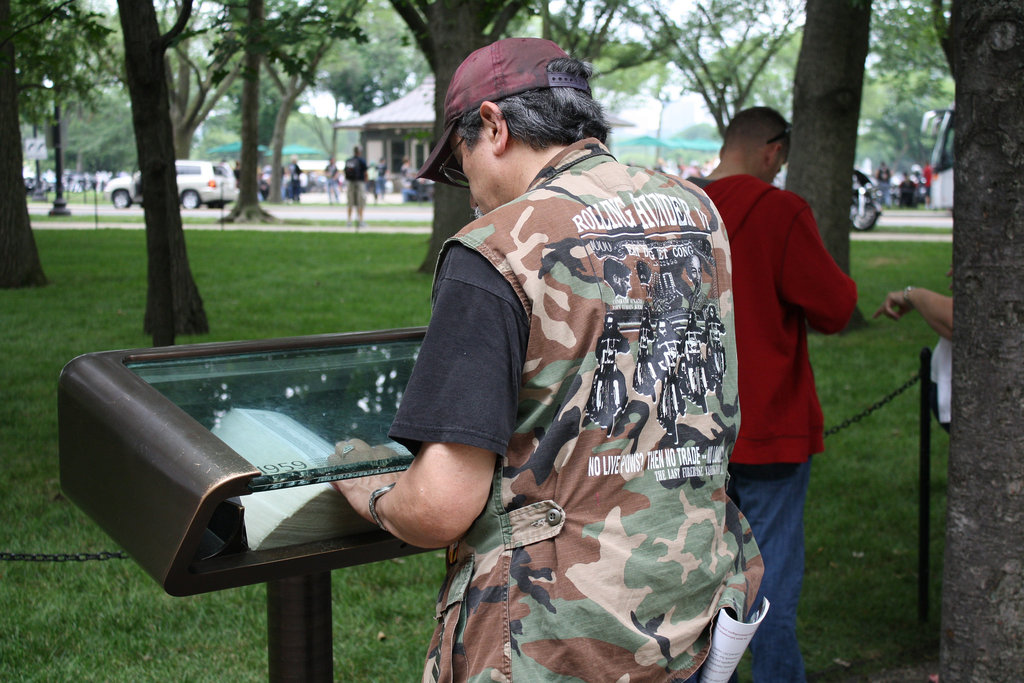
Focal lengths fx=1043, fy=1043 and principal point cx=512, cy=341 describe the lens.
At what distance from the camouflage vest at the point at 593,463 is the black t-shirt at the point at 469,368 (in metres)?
0.04

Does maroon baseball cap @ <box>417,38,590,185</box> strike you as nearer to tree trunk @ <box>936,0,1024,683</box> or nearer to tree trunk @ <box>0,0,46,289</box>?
tree trunk @ <box>936,0,1024,683</box>

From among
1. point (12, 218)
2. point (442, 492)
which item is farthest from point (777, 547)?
point (12, 218)

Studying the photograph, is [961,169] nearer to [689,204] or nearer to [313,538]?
[689,204]

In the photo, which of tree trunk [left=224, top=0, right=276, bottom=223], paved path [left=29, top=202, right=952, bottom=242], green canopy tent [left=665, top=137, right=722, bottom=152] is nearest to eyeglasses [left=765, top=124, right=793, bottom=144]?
paved path [left=29, top=202, right=952, bottom=242]

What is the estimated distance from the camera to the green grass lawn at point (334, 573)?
11.9 ft

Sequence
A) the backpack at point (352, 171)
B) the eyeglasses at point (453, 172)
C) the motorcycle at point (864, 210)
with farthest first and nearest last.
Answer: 1. the motorcycle at point (864, 210)
2. the backpack at point (352, 171)
3. the eyeglasses at point (453, 172)

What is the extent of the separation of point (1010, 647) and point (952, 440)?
54 cm

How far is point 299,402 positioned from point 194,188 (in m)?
32.0

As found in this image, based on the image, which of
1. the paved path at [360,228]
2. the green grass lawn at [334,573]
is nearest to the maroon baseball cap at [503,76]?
the green grass lawn at [334,573]

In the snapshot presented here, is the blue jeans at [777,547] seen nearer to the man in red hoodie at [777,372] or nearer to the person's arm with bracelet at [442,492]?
the man in red hoodie at [777,372]

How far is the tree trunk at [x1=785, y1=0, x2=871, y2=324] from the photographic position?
29.6 feet

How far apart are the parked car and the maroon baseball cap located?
3176 cm

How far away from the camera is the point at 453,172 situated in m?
1.94

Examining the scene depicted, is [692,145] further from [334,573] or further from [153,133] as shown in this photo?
[334,573]
